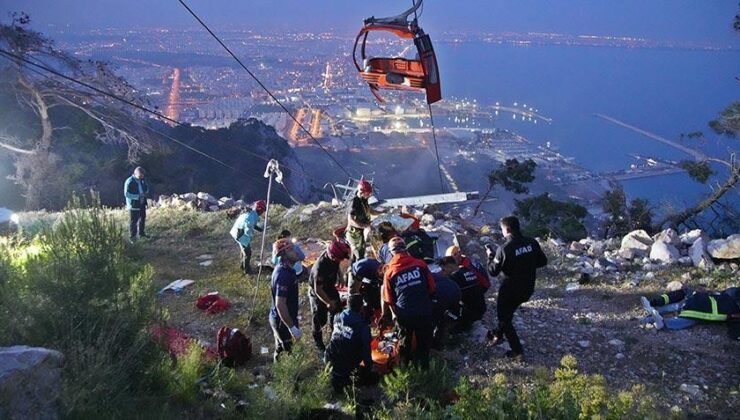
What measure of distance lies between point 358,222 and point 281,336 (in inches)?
92.6

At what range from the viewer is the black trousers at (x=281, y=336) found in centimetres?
620

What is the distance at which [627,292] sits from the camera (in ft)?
28.3

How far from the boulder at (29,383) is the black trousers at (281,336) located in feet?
7.99

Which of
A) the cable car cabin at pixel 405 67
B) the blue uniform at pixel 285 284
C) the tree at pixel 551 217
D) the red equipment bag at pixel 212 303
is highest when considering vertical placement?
the cable car cabin at pixel 405 67

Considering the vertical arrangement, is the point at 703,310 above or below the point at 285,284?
below

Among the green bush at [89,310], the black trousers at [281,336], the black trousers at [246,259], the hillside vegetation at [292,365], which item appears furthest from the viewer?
the black trousers at [246,259]

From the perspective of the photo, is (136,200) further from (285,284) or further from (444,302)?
(444,302)

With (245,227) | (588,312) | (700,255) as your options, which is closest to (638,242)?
(700,255)

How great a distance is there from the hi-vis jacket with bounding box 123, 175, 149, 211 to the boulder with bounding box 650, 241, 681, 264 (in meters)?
11.4

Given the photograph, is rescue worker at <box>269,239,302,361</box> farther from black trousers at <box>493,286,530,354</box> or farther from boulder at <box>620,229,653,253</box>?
boulder at <box>620,229,653,253</box>

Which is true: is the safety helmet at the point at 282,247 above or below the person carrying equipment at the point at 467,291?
above

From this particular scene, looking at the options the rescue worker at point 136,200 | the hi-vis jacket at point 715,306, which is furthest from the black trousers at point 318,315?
the rescue worker at point 136,200

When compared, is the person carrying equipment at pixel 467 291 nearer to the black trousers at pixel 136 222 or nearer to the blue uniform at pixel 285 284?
the blue uniform at pixel 285 284

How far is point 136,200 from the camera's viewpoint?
11.8 m
